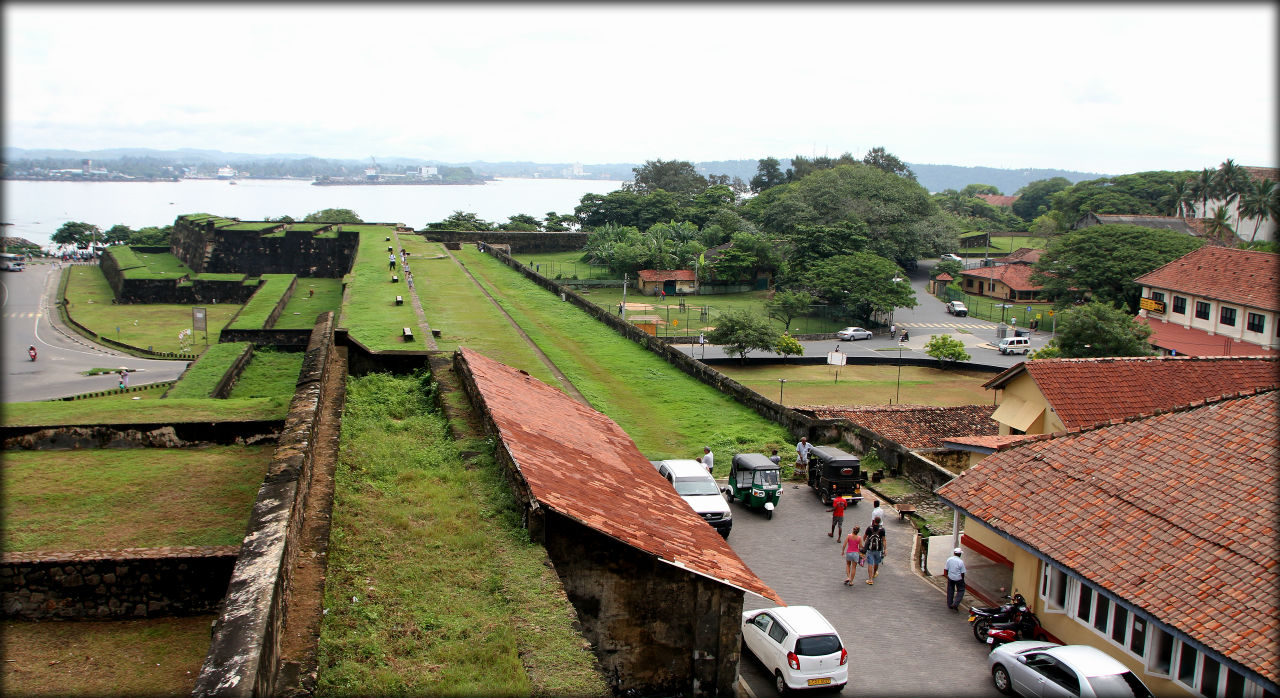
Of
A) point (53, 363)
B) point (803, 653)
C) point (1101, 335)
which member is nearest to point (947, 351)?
point (1101, 335)

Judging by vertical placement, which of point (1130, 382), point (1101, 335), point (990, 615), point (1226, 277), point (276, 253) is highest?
point (1226, 277)

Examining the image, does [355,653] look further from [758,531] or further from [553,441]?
[758,531]

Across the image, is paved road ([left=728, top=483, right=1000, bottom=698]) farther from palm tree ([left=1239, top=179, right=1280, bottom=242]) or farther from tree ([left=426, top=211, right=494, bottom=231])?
palm tree ([left=1239, top=179, right=1280, bottom=242])

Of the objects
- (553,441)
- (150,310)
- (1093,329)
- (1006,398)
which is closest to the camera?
(553,441)

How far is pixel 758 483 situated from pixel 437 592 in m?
8.93

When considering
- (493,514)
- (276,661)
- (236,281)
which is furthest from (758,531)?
(236,281)

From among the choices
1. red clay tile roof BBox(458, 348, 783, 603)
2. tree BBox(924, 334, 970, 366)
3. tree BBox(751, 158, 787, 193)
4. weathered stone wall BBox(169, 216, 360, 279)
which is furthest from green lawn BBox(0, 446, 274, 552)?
tree BBox(751, 158, 787, 193)

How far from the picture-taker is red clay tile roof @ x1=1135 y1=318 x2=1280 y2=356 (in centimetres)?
3591

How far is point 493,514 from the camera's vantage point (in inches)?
388

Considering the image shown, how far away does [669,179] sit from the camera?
354 feet

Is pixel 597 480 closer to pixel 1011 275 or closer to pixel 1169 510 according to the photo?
pixel 1169 510

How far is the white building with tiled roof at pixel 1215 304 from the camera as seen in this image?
118ft

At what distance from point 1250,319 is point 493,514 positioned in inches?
1452

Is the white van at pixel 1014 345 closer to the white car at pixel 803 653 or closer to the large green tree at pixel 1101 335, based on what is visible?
the large green tree at pixel 1101 335
